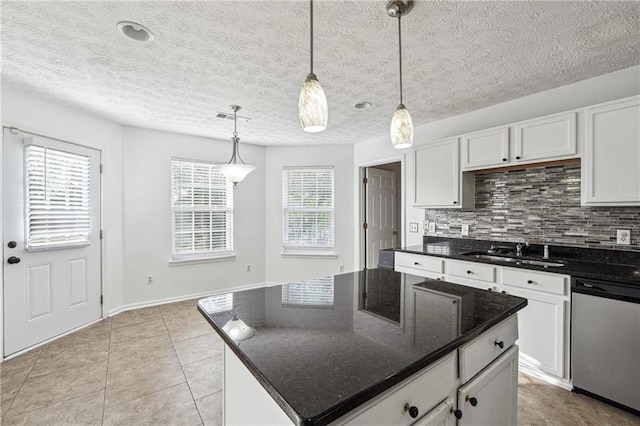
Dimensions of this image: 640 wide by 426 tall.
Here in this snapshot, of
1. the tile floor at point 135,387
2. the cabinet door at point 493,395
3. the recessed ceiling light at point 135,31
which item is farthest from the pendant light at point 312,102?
the tile floor at point 135,387

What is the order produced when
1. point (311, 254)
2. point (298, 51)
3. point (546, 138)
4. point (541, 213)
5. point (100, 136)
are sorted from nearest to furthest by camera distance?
point (298, 51) → point (546, 138) → point (541, 213) → point (100, 136) → point (311, 254)

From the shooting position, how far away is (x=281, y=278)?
500 cm

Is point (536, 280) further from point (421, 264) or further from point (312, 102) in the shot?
point (312, 102)

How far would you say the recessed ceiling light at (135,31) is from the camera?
1758 millimetres

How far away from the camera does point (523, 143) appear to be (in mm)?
2576

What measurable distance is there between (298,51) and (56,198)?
116 inches

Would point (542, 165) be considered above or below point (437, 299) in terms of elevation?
above

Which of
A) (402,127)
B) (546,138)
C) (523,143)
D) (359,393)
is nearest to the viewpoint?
(359,393)

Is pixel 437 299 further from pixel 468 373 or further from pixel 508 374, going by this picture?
pixel 508 374

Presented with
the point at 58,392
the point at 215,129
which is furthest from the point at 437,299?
the point at 215,129

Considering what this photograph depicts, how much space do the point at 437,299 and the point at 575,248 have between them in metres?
2.02

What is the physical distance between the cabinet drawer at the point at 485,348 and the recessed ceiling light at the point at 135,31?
241cm

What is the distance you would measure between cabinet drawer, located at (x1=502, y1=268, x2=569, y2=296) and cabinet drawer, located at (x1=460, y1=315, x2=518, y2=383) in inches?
41.9

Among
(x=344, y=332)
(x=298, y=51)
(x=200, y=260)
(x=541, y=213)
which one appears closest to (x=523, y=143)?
(x=541, y=213)
